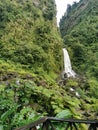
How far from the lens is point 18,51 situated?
29.9 metres

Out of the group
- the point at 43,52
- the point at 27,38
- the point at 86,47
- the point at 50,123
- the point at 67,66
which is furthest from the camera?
the point at 86,47

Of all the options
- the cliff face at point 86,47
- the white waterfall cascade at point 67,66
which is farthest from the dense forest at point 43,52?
the white waterfall cascade at point 67,66

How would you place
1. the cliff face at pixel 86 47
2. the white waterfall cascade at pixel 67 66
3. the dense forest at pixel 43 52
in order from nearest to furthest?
the dense forest at pixel 43 52
the white waterfall cascade at pixel 67 66
the cliff face at pixel 86 47

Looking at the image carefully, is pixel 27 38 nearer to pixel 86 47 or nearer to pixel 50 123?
pixel 86 47

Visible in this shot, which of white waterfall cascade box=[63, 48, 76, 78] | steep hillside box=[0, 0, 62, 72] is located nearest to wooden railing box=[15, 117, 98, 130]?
steep hillside box=[0, 0, 62, 72]

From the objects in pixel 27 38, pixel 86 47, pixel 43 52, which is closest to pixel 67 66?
pixel 43 52

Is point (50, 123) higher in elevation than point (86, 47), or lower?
lower

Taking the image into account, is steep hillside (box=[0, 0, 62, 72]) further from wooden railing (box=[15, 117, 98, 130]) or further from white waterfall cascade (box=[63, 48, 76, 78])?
wooden railing (box=[15, 117, 98, 130])

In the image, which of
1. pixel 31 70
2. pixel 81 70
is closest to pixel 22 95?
pixel 31 70

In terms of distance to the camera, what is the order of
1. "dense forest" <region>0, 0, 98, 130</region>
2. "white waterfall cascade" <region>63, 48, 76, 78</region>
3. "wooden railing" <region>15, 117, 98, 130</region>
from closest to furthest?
"wooden railing" <region>15, 117, 98, 130</region>
"dense forest" <region>0, 0, 98, 130</region>
"white waterfall cascade" <region>63, 48, 76, 78</region>

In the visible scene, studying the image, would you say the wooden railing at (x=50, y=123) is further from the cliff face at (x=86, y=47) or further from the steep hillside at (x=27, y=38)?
the cliff face at (x=86, y=47)

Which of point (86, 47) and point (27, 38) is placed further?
point (86, 47)

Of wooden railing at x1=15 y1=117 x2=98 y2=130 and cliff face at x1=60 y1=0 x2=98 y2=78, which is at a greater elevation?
cliff face at x1=60 y1=0 x2=98 y2=78

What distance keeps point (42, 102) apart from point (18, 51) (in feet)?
53.2
